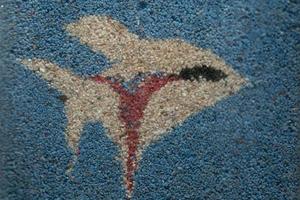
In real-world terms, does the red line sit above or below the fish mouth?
below

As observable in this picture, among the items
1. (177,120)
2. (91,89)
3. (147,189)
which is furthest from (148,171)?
(91,89)

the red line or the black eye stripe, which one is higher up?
the black eye stripe

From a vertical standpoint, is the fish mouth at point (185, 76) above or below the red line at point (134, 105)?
above

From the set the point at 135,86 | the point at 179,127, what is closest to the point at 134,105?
the point at 135,86

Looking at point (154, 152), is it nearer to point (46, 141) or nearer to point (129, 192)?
point (129, 192)
